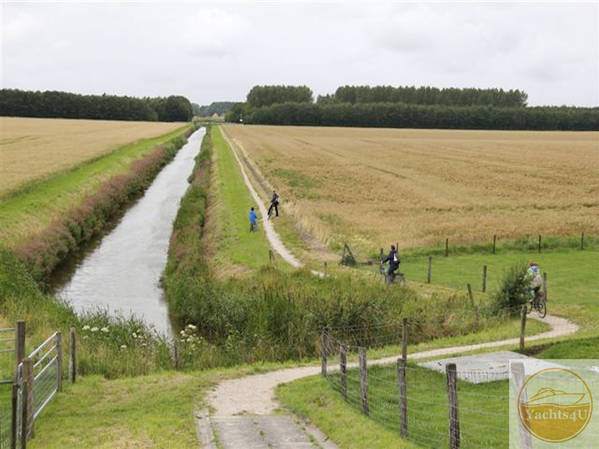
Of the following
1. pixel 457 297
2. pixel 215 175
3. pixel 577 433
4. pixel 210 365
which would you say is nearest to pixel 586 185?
pixel 215 175

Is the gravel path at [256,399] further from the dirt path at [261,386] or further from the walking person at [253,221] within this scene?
the walking person at [253,221]

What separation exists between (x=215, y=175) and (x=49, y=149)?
985 inches

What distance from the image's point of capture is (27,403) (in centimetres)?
1305

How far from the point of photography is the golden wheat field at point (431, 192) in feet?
133

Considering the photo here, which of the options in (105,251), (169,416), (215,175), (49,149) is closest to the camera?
(169,416)

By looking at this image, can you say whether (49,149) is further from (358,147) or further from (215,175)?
(358,147)

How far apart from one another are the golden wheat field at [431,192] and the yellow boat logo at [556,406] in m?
21.7

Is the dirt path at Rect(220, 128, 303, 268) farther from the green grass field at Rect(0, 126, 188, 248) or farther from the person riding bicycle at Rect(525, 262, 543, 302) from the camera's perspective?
the green grass field at Rect(0, 126, 188, 248)

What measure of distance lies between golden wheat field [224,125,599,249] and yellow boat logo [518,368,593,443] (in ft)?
71.0

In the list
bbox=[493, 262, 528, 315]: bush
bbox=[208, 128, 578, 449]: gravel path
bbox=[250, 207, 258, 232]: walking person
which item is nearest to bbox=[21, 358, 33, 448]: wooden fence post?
bbox=[208, 128, 578, 449]: gravel path

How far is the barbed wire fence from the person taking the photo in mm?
12023

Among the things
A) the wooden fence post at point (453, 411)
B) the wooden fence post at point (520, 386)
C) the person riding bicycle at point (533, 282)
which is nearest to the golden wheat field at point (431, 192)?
the person riding bicycle at point (533, 282)

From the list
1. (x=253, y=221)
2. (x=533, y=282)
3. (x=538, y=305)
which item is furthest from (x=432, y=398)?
(x=253, y=221)

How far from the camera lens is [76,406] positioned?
15.2 meters
